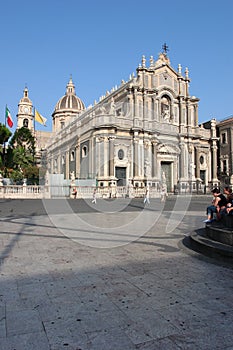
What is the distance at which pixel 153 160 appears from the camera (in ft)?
115

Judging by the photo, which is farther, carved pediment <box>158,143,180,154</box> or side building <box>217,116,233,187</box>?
side building <box>217,116,233,187</box>

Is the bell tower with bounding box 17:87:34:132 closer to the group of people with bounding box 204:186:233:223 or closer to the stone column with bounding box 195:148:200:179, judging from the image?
the stone column with bounding box 195:148:200:179

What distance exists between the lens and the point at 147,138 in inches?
1364

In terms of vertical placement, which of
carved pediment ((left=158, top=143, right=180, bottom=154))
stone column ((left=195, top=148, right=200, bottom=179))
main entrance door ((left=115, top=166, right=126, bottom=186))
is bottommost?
main entrance door ((left=115, top=166, right=126, bottom=186))

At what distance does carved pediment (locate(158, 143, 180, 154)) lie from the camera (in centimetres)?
3685

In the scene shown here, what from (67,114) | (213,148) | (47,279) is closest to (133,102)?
(213,148)

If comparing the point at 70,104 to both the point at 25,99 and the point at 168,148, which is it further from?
the point at 168,148

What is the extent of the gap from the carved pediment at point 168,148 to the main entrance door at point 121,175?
651 centimetres

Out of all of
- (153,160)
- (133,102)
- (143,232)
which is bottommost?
(143,232)

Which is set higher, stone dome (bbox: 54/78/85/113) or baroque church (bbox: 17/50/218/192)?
stone dome (bbox: 54/78/85/113)

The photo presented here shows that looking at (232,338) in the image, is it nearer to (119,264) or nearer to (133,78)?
(119,264)

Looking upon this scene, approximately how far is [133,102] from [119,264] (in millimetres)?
31884

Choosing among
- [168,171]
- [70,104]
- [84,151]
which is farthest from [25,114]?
[168,171]

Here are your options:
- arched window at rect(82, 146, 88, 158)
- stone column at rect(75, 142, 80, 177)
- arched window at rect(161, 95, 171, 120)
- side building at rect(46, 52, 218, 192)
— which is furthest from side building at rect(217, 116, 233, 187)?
stone column at rect(75, 142, 80, 177)
